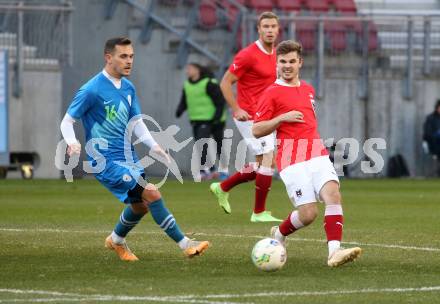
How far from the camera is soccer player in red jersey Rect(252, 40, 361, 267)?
10.2 metres

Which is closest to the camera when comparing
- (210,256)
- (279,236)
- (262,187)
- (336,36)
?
(279,236)

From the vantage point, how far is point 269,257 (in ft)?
31.9

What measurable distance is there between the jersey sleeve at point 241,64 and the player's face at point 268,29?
0.28 m

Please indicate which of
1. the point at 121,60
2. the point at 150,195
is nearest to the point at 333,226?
the point at 150,195

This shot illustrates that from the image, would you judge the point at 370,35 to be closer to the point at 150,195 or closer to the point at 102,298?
the point at 150,195

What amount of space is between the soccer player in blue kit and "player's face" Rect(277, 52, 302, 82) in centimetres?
114

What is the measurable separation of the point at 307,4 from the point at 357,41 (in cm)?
252

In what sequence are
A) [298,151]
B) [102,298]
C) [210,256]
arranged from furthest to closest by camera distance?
1. [210,256]
2. [298,151]
3. [102,298]

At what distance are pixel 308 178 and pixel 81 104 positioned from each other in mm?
1935

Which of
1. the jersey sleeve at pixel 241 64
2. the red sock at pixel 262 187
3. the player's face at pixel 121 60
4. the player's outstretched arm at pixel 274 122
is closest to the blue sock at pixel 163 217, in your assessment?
the player's outstretched arm at pixel 274 122

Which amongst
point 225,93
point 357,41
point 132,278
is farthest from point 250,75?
point 357,41

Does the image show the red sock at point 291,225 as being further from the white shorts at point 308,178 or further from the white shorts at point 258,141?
the white shorts at point 258,141

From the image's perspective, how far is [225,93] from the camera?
1548 centimetres

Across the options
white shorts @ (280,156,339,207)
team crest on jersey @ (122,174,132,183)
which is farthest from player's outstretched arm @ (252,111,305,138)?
team crest on jersey @ (122,174,132,183)
